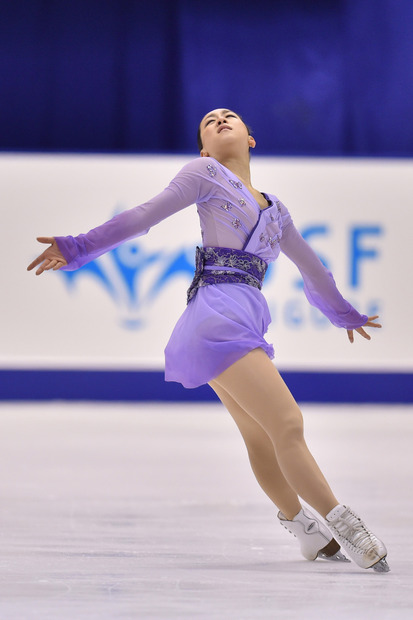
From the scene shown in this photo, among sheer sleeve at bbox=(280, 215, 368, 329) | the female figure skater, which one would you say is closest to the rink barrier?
sheer sleeve at bbox=(280, 215, 368, 329)

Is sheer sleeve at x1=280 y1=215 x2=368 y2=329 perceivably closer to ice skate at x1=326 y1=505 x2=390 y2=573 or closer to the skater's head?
the skater's head

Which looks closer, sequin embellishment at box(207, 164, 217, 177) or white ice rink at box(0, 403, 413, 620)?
white ice rink at box(0, 403, 413, 620)

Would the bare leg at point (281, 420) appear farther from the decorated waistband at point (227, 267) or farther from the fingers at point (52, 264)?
the fingers at point (52, 264)

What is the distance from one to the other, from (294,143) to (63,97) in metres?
2.00

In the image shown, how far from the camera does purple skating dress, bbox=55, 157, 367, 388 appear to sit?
7.07 feet

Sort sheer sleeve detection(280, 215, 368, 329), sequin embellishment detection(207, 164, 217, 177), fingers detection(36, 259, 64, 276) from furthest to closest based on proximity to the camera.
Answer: sheer sleeve detection(280, 215, 368, 329), sequin embellishment detection(207, 164, 217, 177), fingers detection(36, 259, 64, 276)

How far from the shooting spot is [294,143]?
7.35 metres

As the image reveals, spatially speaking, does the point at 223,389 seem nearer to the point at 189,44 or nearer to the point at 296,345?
the point at 296,345

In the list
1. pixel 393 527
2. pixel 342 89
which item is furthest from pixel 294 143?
pixel 393 527

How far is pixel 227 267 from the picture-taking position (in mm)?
2268

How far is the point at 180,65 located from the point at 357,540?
19.2 feet

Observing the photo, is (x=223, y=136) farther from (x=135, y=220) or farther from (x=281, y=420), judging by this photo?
(x=281, y=420)

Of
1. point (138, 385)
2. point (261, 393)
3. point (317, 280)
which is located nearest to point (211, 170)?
point (317, 280)

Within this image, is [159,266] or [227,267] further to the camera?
[159,266]
